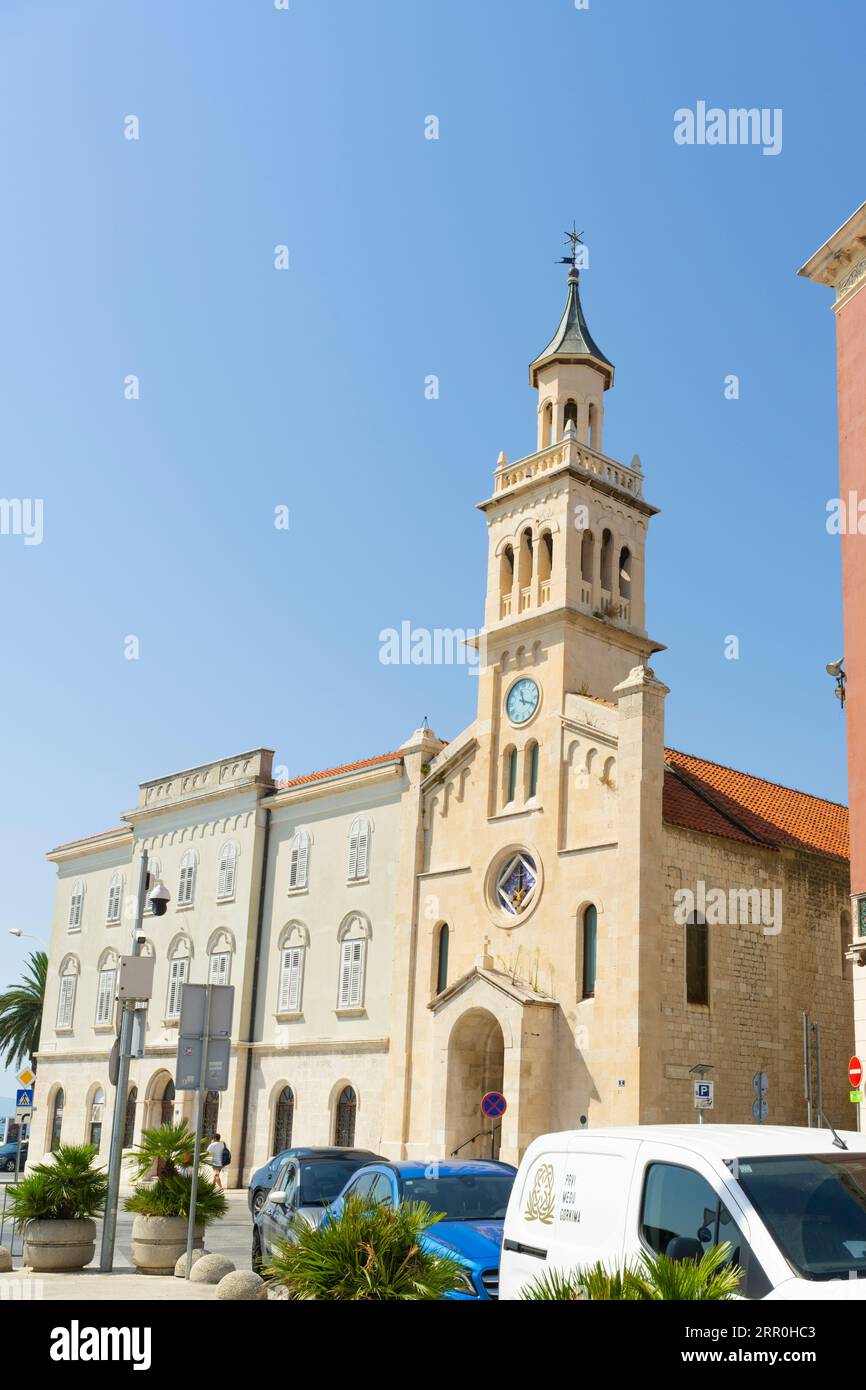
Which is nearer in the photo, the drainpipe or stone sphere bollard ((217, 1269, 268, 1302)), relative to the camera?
stone sphere bollard ((217, 1269, 268, 1302))

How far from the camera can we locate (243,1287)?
1170cm

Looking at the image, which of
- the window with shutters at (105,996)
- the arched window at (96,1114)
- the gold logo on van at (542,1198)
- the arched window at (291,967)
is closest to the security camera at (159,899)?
the gold logo on van at (542,1198)

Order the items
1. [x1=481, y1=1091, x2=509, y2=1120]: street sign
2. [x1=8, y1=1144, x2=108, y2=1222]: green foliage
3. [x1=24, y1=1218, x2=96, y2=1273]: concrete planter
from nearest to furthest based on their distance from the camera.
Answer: [x1=24, y1=1218, x2=96, y2=1273]: concrete planter → [x1=8, y1=1144, x2=108, y2=1222]: green foliage → [x1=481, y1=1091, x2=509, y2=1120]: street sign

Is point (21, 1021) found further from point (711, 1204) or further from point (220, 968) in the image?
point (711, 1204)

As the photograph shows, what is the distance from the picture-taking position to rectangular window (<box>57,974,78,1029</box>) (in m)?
48.7

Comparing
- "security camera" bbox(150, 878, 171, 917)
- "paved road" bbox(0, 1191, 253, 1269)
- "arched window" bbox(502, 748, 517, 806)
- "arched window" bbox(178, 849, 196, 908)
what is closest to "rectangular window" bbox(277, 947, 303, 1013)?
"arched window" bbox(178, 849, 196, 908)

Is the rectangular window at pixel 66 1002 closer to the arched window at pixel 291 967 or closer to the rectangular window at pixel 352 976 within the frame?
the arched window at pixel 291 967

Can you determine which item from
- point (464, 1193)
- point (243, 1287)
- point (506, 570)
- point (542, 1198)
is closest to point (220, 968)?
point (506, 570)

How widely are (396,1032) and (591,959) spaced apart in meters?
6.45

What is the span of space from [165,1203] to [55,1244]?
4.66ft

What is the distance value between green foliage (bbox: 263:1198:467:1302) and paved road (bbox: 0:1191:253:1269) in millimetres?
9074

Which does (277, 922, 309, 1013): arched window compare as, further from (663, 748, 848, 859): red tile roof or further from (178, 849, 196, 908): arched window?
(663, 748, 848, 859): red tile roof
